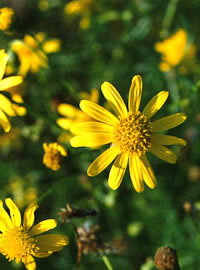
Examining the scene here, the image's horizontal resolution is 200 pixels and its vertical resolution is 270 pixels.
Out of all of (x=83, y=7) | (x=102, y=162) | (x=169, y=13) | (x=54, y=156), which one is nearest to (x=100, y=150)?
(x=54, y=156)

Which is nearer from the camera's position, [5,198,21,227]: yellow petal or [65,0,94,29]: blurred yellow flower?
[5,198,21,227]: yellow petal

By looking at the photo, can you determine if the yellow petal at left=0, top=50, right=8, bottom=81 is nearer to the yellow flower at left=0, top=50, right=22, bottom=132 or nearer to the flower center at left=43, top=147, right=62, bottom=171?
the yellow flower at left=0, top=50, right=22, bottom=132

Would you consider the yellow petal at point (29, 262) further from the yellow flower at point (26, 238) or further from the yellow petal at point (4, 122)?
the yellow petal at point (4, 122)

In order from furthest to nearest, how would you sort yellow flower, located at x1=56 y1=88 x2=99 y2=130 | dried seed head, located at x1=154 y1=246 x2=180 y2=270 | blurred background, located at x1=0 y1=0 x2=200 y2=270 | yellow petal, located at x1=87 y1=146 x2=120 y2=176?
1. yellow flower, located at x1=56 y1=88 x2=99 y2=130
2. blurred background, located at x1=0 y1=0 x2=200 y2=270
3. yellow petal, located at x1=87 y1=146 x2=120 y2=176
4. dried seed head, located at x1=154 y1=246 x2=180 y2=270

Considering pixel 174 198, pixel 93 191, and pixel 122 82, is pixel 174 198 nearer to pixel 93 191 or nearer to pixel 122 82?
pixel 93 191

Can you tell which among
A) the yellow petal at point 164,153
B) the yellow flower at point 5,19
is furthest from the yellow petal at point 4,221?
the yellow flower at point 5,19

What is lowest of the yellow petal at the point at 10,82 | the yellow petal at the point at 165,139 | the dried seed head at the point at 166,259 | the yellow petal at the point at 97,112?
the dried seed head at the point at 166,259

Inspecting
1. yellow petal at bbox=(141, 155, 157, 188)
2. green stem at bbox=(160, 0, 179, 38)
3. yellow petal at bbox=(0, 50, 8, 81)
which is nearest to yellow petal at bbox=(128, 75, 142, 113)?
yellow petal at bbox=(141, 155, 157, 188)
